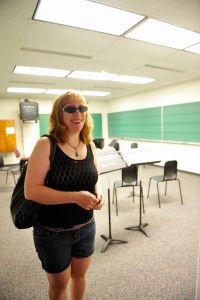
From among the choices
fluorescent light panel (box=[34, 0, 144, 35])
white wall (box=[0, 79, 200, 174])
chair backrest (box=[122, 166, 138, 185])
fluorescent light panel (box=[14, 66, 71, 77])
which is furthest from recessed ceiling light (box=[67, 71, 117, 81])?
chair backrest (box=[122, 166, 138, 185])

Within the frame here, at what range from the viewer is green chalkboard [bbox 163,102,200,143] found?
16.9 ft

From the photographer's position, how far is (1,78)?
4.43 metres

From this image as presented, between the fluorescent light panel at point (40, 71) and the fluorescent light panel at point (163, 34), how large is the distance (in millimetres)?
2026

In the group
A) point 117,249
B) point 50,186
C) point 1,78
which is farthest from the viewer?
point 1,78

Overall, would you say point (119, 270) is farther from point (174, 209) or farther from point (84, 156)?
point (174, 209)

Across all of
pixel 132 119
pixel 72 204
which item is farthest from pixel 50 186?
pixel 132 119

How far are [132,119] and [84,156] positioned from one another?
6606 millimetres

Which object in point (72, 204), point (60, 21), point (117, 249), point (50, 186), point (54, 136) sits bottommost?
point (117, 249)

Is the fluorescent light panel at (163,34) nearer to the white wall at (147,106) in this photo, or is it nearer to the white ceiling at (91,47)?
the white ceiling at (91,47)

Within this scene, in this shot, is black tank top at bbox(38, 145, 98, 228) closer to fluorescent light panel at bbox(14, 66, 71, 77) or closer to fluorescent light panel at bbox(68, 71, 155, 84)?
fluorescent light panel at bbox(14, 66, 71, 77)

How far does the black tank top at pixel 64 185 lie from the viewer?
98 cm

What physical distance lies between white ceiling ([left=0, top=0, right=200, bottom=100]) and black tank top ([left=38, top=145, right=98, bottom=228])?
1563 mm

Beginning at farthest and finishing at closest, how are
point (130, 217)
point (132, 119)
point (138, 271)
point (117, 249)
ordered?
point (132, 119) → point (130, 217) → point (117, 249) → point (138, 271)

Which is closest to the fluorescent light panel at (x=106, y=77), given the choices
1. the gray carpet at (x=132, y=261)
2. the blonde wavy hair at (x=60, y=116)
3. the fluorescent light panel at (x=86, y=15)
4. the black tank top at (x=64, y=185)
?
the fluorescent light panel at (x=86, y=15)
